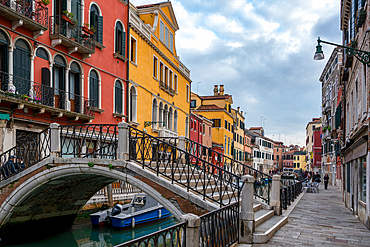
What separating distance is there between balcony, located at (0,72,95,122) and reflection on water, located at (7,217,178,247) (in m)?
4.59

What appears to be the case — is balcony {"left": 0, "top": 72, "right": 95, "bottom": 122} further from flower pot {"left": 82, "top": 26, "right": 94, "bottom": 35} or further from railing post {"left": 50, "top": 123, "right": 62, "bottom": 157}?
flower pot {"left": 82, "top": 26, "right": 94, "bottom": 35}

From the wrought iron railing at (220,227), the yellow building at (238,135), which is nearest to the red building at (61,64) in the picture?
the wrought iron railing at (220,227)

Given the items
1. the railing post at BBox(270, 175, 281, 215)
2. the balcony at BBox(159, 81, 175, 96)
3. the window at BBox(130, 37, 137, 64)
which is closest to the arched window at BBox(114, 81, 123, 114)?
the window at BBox(130, 37, 137, 64)

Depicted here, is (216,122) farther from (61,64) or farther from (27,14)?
(27,14)

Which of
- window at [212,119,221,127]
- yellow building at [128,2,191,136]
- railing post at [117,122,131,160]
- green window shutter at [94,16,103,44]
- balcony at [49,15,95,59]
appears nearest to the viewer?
railing post at [117,122,131,160]

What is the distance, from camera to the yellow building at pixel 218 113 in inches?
1709

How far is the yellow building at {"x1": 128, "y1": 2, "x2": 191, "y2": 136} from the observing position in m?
19.6

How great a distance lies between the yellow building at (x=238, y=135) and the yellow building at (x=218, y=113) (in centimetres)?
375

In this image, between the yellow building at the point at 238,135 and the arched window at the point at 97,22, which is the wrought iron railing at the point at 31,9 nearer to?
the arched window at the point at 97,22

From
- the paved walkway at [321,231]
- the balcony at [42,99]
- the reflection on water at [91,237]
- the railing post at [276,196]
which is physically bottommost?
the reflection on water at [91,237]

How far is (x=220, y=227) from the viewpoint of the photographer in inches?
265

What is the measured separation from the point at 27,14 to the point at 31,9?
431 millimetres

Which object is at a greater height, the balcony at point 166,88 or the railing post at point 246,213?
the balcony at point 166,88

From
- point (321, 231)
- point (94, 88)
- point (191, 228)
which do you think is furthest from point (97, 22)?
point (191, 228)
